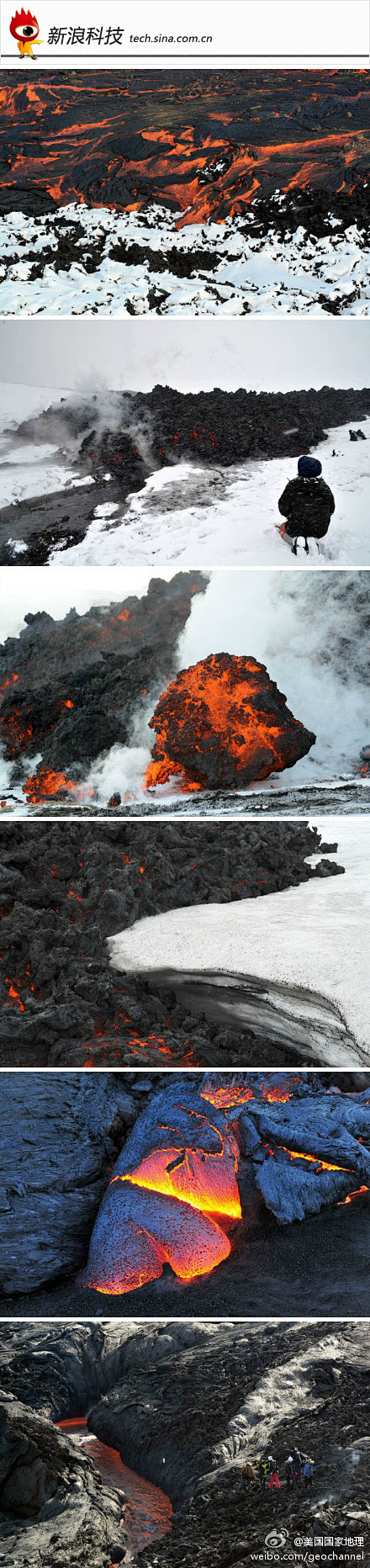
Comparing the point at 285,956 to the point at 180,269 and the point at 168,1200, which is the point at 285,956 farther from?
the point at 180,269

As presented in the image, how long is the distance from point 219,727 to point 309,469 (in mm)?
755

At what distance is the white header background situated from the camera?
2.61 meters

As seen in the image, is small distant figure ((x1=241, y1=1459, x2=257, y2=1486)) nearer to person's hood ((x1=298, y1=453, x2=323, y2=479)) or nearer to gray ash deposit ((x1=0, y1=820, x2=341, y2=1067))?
gray ash deposit ((x1=0, y1=820, x2=341, y2=1067))

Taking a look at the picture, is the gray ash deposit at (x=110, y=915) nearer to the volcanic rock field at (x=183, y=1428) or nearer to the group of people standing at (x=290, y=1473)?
the volcanic rock field at (x=183, y=1428)

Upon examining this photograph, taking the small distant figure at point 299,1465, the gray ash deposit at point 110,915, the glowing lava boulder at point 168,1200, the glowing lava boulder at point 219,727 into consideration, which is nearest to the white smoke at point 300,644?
the glowing lava boulder at point 219,727

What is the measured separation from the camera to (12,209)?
275cm

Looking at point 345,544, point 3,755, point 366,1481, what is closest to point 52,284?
point 345,544

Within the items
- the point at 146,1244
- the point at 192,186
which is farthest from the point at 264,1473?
the point at 192,186

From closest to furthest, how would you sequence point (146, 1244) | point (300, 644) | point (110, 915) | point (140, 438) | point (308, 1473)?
1. point (308, 1473)
2. point (146, 1244)
3. point (110, 915)
4. point (300, 644)
5. point (140, 438)

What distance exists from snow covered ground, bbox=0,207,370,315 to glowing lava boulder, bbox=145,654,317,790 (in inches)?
39.4

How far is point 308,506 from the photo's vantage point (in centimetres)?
263

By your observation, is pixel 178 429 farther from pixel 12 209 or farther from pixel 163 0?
pixel 163 0

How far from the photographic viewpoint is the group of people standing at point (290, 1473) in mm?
1931

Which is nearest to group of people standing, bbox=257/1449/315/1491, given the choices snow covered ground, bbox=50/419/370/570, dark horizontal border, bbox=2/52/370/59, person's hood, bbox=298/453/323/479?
snow covered ground, bbox=50/419/370/570
